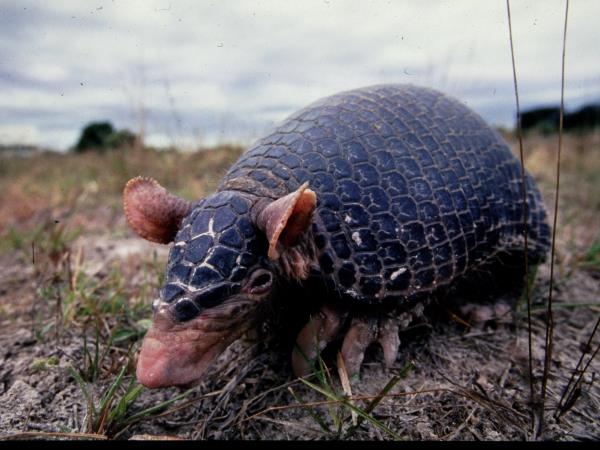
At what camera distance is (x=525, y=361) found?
254 centimetres

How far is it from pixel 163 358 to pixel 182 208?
2.63ft

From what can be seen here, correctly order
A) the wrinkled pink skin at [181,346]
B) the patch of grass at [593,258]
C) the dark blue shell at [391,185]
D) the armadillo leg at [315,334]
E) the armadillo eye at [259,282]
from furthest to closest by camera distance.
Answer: the patch of grass at [593,258], the armadillo leg at [315,334], the dark blue shell at [391,185], the armadillo eye at [259,282], the wrinkled pink skin at [181,346]

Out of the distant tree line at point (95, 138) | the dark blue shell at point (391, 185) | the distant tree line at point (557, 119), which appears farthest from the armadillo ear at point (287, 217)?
the distant tree line at point (557, 119)

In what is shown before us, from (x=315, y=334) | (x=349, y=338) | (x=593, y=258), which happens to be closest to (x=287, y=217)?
(x=315, y=334)

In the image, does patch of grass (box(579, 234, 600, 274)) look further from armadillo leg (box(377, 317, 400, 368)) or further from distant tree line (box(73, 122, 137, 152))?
distant tree line (box(73, 122, 137, 152))

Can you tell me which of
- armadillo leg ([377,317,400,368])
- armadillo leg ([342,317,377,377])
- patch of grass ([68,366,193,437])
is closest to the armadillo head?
patch of grass ([68,366,193,437])

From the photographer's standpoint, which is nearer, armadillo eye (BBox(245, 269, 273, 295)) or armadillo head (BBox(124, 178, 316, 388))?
armadillo head (BBox(124, 178, 316, 388))

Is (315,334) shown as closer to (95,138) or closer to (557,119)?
(95,138)

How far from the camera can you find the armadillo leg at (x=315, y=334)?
2381 millimetres

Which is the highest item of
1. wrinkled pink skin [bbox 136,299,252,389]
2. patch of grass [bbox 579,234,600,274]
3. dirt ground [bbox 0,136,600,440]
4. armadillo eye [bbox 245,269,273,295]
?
armadillo eye [bbox 245,269,273,295]

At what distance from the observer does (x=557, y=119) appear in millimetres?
13266

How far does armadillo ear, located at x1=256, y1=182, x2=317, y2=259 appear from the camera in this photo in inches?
72.5

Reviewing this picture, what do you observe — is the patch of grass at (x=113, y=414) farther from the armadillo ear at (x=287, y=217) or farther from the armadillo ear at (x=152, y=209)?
the armadillo ear at (x=287, y=217)

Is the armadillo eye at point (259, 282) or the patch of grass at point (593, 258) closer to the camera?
the armadillo eye at point (259, 282)
